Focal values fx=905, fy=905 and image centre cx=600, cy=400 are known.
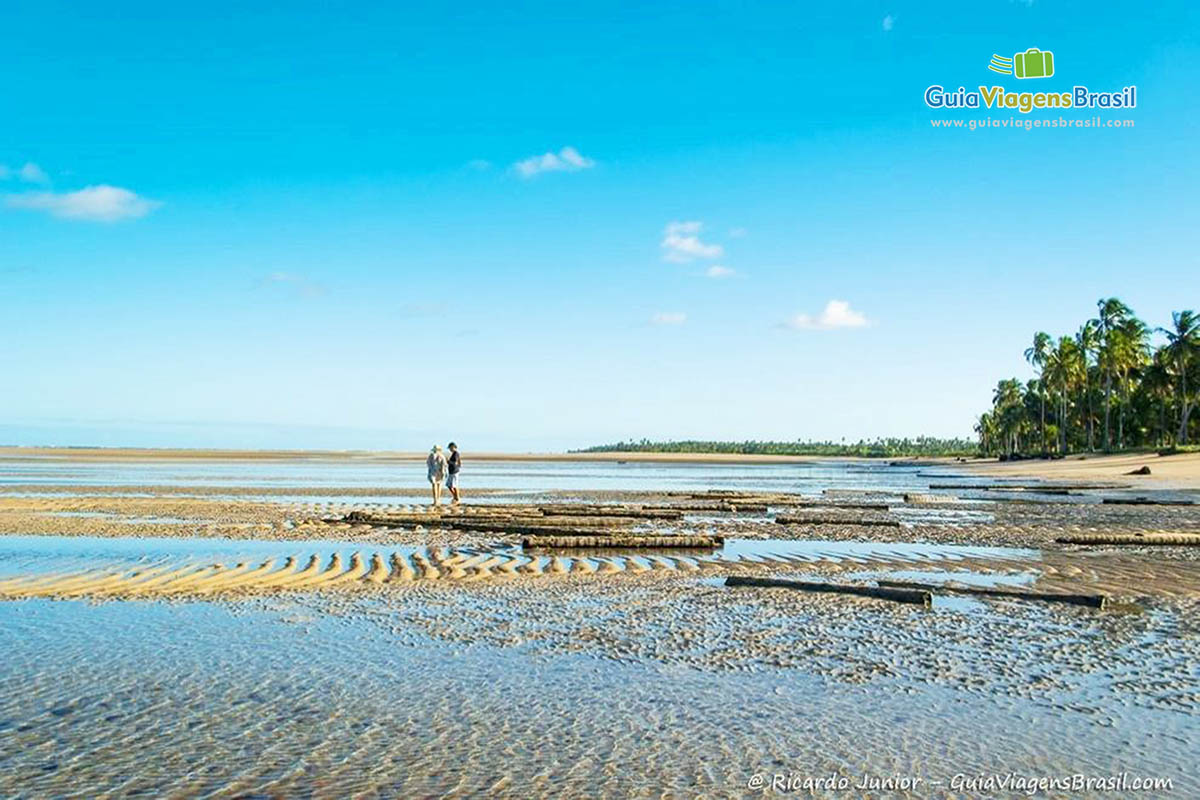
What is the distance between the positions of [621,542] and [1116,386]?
105044 millimetres

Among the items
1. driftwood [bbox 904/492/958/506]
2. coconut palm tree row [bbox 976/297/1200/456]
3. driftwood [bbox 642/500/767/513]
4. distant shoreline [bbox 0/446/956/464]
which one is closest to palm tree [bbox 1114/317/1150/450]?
coconut palm tree row [bbox 976/297/1200/456]

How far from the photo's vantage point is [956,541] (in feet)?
68.9

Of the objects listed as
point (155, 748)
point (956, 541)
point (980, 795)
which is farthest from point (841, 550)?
point (155, 748)

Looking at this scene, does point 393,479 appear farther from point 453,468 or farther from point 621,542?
point 621,542

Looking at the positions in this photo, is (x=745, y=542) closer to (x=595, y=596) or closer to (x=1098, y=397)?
(x=595, y=596)

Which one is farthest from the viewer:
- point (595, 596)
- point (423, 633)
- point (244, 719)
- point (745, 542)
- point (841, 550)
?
point (745, 542)

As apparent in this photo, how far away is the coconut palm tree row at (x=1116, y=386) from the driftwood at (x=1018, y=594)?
77648 mm

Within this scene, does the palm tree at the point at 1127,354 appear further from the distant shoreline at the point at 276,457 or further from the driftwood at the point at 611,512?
the driftwood at the point at 611,512

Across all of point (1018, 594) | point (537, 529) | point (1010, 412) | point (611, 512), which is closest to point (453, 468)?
point (611, 512)

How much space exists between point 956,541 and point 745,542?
4976 mm

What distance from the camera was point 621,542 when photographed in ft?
61.7

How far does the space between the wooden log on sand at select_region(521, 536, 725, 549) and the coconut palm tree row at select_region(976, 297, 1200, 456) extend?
247 feet

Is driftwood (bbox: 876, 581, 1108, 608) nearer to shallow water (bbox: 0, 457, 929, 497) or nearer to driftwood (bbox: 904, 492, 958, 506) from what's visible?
driftwood (bbox: 904, 492, 958, 506)

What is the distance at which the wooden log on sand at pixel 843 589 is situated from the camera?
12.4m
